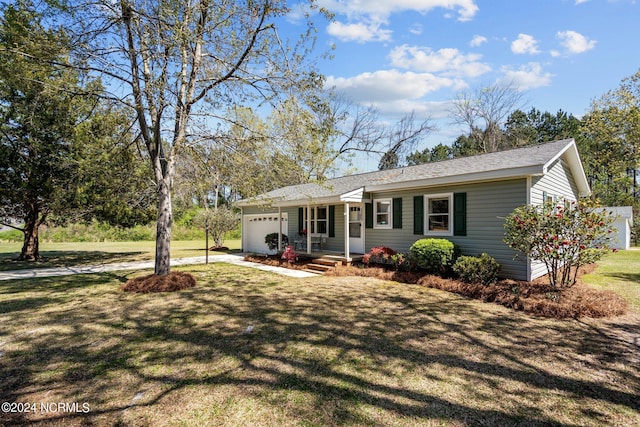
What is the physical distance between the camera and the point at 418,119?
26.4 m

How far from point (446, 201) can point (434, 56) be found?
10826 mm

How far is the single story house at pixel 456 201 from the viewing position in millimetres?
8078

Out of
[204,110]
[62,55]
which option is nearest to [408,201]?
[204,110]

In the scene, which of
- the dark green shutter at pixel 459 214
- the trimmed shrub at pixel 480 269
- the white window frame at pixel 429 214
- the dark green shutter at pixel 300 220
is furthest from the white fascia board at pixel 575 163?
the dark green shutter at pixel 300 220

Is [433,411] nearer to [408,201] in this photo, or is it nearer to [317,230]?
[408,201]

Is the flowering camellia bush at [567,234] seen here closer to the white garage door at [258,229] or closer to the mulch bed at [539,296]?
the mulch bed at [539,296]

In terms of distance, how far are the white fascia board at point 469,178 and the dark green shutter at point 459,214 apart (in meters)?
0.50

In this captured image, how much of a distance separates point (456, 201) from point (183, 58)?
27.4 feet

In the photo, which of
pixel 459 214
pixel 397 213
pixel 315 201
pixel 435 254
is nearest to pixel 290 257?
pixel 315 201

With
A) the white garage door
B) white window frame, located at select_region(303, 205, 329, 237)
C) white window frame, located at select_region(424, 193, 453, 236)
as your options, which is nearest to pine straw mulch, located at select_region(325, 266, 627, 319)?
white window frame, located at select_region(424, 193, 453, 236)

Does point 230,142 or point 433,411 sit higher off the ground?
point 230,142

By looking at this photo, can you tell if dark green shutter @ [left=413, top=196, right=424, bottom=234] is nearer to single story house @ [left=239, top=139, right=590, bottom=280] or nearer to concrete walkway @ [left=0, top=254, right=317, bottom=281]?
single story house @ [left=239, top=139, right=590, bottom=280]

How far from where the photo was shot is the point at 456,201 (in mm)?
9117

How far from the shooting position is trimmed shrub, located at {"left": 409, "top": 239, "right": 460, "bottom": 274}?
8570mm
